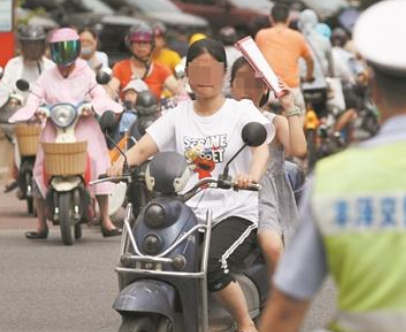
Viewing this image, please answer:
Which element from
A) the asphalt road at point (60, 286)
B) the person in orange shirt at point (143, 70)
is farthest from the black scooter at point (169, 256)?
the person in orange shirt at point (143, 70)

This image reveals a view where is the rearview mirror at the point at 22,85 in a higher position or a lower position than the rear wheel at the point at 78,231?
higher

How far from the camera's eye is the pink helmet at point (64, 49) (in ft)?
40.7

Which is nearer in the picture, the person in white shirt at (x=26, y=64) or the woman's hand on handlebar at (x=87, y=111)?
the woman's hand on handlebar at (x=87, y=111)

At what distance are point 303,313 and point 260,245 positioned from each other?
396cm

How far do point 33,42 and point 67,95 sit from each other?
1750 mm

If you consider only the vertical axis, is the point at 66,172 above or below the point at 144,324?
below

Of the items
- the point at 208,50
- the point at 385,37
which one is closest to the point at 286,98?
the point at 208,50

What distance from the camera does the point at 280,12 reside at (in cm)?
1695

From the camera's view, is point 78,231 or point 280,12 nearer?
point 78,231

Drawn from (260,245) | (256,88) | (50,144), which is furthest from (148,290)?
(50,144)

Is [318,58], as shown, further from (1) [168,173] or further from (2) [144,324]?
(2) [144,324]

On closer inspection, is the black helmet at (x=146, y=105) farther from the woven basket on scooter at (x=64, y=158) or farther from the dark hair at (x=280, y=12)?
the dark hair at (x=280, y=12)

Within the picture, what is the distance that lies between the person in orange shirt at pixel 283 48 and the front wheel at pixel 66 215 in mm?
4839

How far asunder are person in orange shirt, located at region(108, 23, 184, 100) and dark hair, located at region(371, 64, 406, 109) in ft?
37.0
